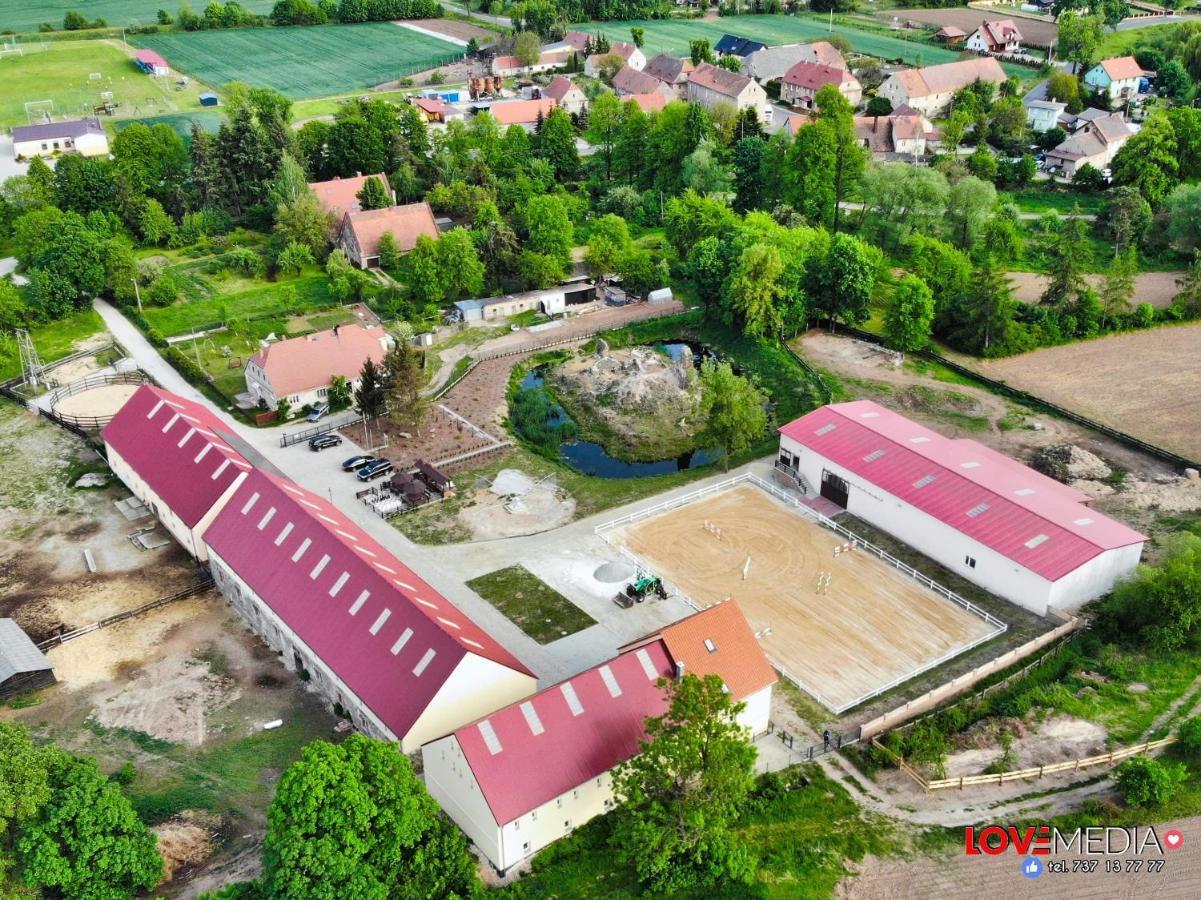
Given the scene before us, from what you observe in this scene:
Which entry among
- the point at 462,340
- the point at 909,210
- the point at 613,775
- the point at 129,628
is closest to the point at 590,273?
the point at 462,340

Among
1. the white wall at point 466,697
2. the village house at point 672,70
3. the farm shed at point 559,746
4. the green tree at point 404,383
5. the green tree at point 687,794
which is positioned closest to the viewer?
the green tree at point 687,794

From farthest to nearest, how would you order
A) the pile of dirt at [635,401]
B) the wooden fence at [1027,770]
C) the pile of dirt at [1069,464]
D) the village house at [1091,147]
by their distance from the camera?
1. the village house at [1091,147]
2. the pile of dirt at [635,401]
3. the pile of dirt at [1069,464]
4. the wooden fence at [1027,770]

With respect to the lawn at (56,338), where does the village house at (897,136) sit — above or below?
above

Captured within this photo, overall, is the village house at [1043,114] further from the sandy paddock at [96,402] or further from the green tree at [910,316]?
the sandy paddock at [96,402]

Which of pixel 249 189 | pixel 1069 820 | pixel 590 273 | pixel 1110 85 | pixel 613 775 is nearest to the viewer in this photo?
pixel 613 775

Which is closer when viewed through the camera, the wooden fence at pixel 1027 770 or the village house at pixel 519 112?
the wooden fence at pixel 1027 770

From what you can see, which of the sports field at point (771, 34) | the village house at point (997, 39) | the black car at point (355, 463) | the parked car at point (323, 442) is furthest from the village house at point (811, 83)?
the black car at point (355, 463)

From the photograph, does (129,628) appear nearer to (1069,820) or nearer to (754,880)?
(754,880)
